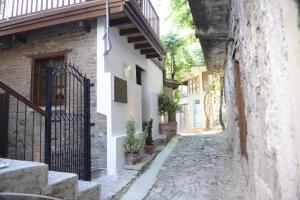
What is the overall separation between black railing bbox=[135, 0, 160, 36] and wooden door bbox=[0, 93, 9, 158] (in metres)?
4.50

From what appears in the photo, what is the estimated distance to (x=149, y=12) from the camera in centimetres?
966

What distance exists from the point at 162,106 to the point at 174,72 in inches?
229

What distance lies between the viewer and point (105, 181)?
599 centimetres

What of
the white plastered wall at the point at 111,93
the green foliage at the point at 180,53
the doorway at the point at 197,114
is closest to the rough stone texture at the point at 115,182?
the white plastered wall at the point at 111,93

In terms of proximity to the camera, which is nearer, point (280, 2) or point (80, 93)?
point (280, 2)

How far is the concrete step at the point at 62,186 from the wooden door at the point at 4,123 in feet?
13.1

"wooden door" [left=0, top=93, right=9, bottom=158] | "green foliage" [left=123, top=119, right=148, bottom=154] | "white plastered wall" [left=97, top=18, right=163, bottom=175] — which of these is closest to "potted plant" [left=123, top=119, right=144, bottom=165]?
"green foliage" [left=123, top=119, right=148, bottom=154]

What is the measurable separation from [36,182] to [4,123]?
189 inches

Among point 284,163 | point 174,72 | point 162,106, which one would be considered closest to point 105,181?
point 284,163

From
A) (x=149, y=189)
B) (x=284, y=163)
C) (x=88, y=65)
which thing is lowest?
(x=149, y=189)

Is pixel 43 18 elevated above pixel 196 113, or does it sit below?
above

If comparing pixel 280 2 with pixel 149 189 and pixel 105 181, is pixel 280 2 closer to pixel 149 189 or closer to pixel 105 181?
pixel 149 189

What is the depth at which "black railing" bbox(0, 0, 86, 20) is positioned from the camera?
736 cm

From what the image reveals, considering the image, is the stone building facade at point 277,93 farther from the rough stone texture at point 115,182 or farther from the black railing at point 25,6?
the black railing at point 25,6
